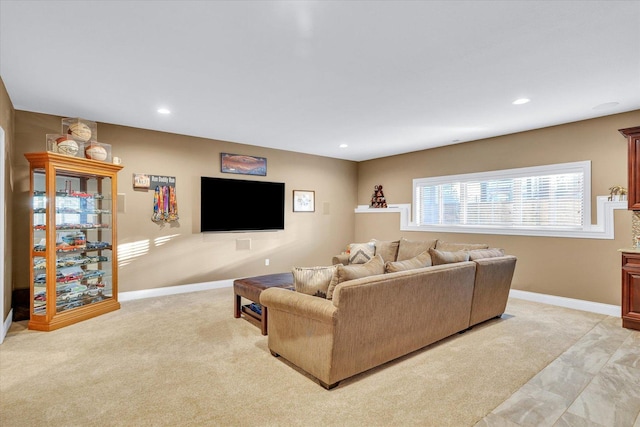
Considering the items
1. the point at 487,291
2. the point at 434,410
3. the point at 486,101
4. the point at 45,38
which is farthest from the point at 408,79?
the point at 45,38

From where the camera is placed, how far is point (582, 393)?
2.37 metres

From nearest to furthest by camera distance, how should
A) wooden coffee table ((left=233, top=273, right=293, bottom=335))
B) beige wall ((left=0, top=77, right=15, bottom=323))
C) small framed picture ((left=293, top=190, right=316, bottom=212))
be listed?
1. beige wall ((left=0, top=77, right=15, bottom=323))
2. wooden coffee table ((left=233, top=273, right=293, bottom=335))
3. small framed picture ((left=293, top=190, right=316, bottom=212))

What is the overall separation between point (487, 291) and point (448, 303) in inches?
31.9

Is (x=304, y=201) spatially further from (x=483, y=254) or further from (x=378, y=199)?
(x=483, y=254)

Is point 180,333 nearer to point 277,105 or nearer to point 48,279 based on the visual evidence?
point 48,279

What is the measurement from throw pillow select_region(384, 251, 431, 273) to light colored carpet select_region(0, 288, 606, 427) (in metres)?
0.79

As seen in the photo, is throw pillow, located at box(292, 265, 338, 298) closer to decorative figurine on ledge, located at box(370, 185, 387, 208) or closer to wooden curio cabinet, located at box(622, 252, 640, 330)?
wooden curio cabinet, located at box(622, 252, 640, 330)

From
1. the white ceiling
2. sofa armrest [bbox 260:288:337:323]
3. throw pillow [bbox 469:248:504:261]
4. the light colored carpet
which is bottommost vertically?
the light colored carpet

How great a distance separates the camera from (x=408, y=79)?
3.16 metres

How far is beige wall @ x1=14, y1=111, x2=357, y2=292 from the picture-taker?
4227 millimetres

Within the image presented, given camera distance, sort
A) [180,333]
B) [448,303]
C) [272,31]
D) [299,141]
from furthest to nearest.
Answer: [299,141], [180,333], [448,303], [272,31]

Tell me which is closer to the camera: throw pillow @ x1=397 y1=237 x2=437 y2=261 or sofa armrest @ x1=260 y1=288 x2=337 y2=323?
sofa armrest @ x1=260 y1=288 x2=337 y2=323

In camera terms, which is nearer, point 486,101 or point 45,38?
point 45,38

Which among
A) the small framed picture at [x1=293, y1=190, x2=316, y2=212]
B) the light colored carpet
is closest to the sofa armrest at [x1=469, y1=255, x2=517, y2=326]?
the light colored carpet
